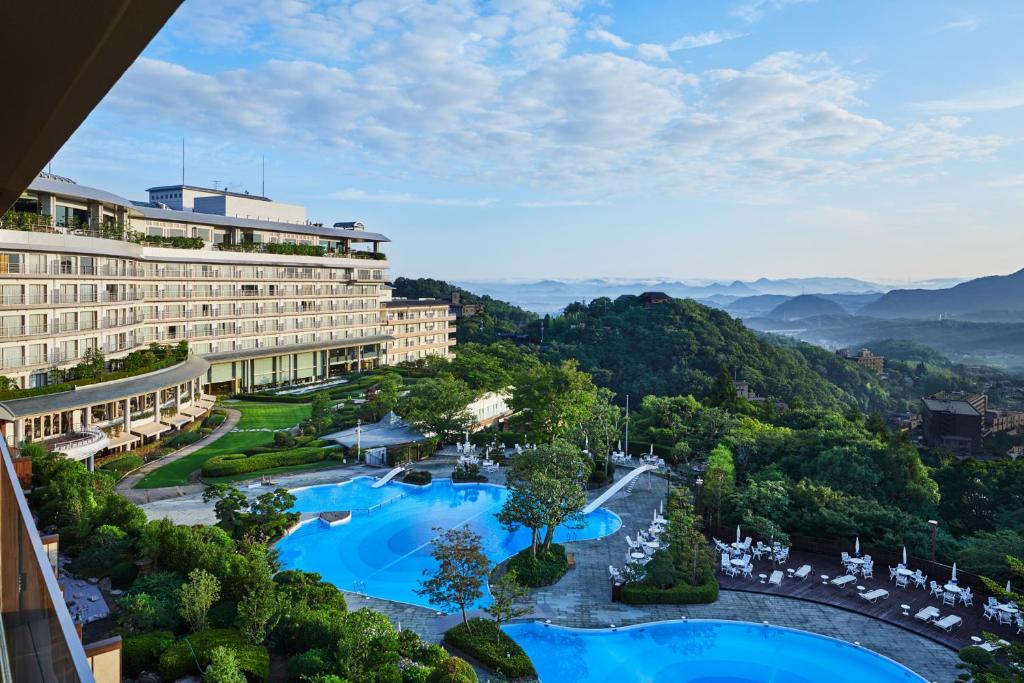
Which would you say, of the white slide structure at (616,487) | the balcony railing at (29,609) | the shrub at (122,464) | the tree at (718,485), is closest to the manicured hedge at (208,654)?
the balcony railing at (29,609)

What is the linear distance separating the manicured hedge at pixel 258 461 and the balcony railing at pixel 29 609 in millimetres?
26491

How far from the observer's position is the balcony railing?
2152 mm

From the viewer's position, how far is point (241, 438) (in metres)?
35.0

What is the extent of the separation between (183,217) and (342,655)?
42755mm

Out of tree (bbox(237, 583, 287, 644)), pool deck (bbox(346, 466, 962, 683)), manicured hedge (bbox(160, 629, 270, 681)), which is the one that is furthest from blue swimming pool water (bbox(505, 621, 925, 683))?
manicured hedge (bbox(160, 629, 270, 681))

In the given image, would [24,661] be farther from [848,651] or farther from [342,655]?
[848,651]

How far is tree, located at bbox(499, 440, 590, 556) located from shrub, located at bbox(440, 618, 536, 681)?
15.3ft

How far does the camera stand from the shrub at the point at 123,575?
53.0 ft

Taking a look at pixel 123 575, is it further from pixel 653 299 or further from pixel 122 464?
pixel 653 299

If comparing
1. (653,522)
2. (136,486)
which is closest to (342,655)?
(653,522)

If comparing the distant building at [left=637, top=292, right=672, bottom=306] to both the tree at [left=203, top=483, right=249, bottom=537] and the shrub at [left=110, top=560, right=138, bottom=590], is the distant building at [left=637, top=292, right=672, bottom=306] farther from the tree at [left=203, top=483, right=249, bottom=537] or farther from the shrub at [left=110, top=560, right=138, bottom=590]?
the shrub at [left=110, top=560, right=138, bottom=590]

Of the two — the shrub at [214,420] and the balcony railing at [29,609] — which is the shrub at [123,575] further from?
the shrub at [214,420]

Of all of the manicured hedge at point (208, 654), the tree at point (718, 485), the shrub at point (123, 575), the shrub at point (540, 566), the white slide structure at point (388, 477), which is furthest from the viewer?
the white slide structure at point (388, 477)

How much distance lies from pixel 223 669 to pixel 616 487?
779 inches
